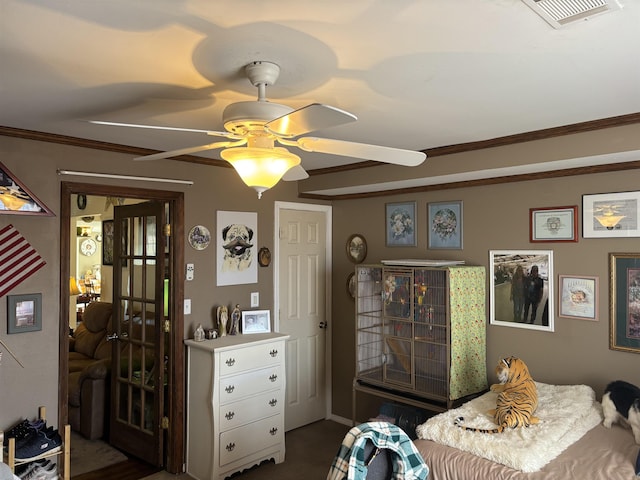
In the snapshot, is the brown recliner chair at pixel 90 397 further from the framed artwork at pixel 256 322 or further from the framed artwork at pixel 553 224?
the framed artwork at pixel 553 224

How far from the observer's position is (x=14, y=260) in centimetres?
293

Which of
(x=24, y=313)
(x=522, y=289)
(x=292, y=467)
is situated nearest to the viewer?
(x=24, y=313)

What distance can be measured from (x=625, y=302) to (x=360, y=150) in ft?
7.40

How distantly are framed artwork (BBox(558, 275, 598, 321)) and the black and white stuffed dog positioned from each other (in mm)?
521

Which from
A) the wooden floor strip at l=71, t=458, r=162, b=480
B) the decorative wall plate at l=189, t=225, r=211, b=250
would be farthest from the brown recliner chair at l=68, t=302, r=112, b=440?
the decorative wall plate at l=189, t=225, r=211, b=250

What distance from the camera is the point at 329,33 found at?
1.61 m

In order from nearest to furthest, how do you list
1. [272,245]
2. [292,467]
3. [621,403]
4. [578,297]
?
1. [621,403]
2. [578,297]
3. [292,467]
4. [272,245]

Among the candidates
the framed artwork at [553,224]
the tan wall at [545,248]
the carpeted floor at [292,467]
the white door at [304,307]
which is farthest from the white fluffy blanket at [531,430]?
the white door at [304,307]

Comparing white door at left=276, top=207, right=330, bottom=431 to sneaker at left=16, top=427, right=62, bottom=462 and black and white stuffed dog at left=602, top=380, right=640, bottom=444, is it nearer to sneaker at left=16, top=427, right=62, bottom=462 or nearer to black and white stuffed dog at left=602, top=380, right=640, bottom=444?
sneaker at left=16, top=427, right=62, bottom=462

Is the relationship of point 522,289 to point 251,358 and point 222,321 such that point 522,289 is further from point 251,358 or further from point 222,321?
point 222,321

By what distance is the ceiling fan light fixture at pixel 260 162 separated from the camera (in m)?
1.82

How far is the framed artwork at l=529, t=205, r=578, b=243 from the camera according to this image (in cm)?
330

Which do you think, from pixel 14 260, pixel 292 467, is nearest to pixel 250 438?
pixel 292 467

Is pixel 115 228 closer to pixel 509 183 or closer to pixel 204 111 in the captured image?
pixel 204 111
